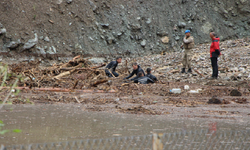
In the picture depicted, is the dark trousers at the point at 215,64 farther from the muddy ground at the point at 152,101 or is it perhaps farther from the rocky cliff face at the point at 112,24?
the rocky cliff face at the point at 112,24

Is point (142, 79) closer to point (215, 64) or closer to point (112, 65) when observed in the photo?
point (112, 65)

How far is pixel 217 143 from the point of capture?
3.53 meters

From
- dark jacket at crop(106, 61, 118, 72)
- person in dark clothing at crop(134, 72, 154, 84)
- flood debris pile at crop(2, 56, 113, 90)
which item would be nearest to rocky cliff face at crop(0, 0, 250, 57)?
flood debris pile at crop(2, 56, 113, 90)

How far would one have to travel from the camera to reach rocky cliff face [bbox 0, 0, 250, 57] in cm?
1597

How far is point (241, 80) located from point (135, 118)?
6.65m

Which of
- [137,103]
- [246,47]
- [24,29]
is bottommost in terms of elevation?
[137,103]

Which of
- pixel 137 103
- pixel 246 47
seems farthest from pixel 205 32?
pixel 137 103

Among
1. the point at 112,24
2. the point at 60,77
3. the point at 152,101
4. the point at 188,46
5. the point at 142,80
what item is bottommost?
the point at 152,101

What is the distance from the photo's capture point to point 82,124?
14.5 ft

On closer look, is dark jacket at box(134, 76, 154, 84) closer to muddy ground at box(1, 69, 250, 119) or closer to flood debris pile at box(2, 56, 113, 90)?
muddy ground at box(1, 69, 250, 119)

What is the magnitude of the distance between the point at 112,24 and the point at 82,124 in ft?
51.2

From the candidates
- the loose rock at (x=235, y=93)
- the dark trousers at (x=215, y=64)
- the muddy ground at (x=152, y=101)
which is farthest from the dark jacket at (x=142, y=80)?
the loose rock at (x=235, y=93)

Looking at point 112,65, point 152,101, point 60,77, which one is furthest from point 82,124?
point 112,65

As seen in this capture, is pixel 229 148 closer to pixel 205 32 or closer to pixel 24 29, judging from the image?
pixel 24 29
